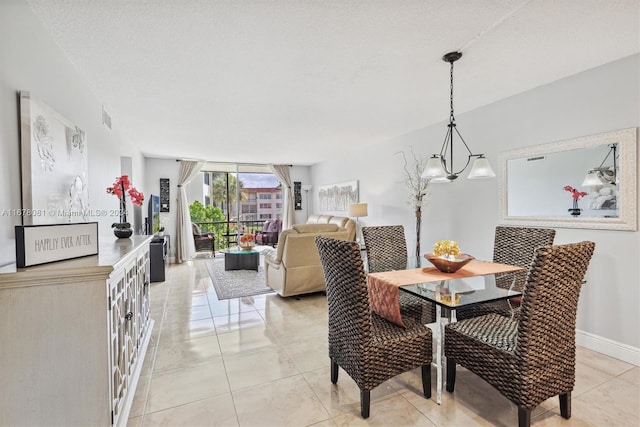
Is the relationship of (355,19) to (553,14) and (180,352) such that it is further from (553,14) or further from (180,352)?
(180,352)

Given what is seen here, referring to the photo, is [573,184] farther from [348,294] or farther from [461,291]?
[348,294]

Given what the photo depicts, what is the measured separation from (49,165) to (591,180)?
13.5 ft

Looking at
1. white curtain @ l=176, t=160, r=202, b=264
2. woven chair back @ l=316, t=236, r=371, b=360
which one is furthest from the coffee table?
woven chair back @ l=316, t=236, r=371, b=360

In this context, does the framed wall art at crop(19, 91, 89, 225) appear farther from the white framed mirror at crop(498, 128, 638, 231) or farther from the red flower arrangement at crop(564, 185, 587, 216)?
the red flower arrangement at crop(564, 185, 587, 216)

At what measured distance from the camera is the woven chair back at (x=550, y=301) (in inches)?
56.4

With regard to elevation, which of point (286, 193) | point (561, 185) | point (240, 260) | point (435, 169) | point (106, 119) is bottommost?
point (240, 260)

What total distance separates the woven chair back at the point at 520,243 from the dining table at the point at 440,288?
261 millimetres

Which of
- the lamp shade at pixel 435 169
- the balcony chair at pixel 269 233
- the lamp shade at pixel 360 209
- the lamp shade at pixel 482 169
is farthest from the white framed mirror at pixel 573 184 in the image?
the balcony chair at pixel 269 233

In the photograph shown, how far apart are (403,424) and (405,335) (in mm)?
482

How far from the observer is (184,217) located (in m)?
7.01

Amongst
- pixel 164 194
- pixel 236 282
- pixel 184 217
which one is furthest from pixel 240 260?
pixel 164 194

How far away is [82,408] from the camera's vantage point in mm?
1356

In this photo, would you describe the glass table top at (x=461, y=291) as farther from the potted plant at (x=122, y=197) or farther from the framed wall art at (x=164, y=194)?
the framed wall art at (x=164, y=194)

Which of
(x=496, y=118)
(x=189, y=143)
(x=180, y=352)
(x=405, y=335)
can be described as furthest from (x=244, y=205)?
(x=405, y=335)
